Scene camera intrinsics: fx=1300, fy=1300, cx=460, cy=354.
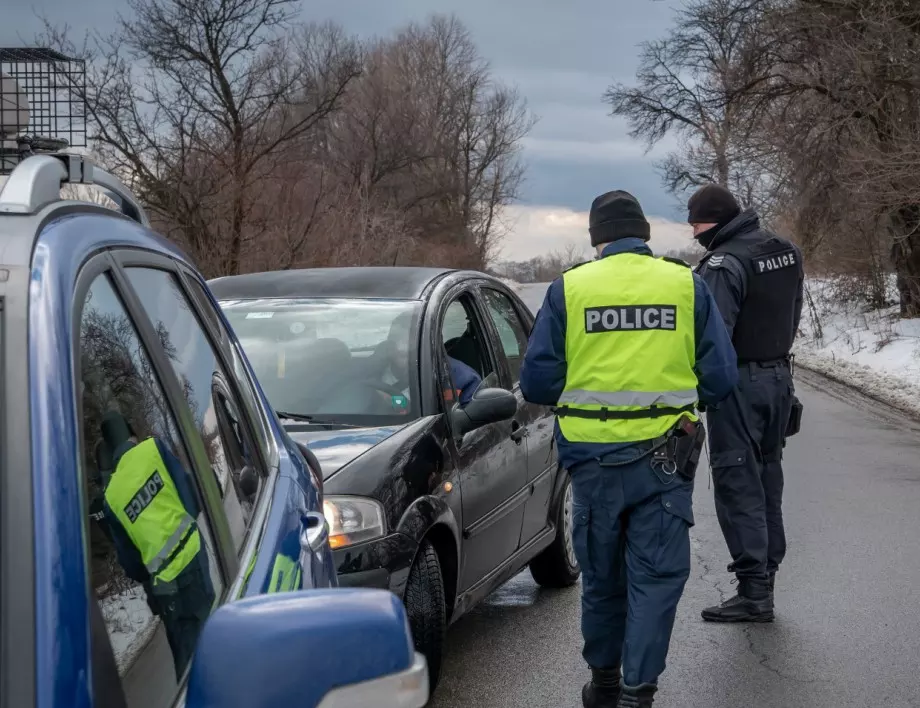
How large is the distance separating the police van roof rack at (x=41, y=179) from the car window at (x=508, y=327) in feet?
14.2

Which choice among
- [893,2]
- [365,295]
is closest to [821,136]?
[893,2]

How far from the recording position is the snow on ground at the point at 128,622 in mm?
1601

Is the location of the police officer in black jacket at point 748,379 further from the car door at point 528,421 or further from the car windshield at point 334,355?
the car windshield at point 334,355

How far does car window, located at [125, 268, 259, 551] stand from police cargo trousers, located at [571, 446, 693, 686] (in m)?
1.95

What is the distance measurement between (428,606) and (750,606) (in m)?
2.08

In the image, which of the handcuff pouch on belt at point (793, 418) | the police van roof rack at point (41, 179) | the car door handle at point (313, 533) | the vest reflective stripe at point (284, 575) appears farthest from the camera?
the handcuff pouch on belt at point (793, 418)

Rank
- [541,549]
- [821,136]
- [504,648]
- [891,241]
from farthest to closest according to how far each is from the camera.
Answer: [891,241] → [821,136] → [541,549] → [504,648]

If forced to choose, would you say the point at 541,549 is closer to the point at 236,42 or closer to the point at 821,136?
the point at 236,42

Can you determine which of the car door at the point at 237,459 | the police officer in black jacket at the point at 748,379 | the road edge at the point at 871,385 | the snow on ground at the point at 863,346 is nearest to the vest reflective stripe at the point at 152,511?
the car door at the point at 237,459

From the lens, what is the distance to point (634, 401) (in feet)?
14.9

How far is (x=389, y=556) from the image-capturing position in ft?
15.0

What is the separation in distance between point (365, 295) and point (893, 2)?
19663mm

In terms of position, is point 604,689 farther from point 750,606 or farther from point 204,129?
point 204,129

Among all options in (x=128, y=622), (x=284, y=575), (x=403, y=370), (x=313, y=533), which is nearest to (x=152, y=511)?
(x=128, y=622)
